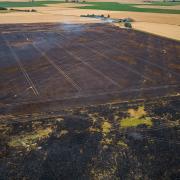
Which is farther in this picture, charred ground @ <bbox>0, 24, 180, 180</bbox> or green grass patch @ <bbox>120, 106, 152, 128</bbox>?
green grass patch @ <bbox>120, 106, 152, 128</bbox>

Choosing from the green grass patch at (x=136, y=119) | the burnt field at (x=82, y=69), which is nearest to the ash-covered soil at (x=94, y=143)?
the green grass patch at (x=136, y=119)

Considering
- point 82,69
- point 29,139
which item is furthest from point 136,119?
point 82,69

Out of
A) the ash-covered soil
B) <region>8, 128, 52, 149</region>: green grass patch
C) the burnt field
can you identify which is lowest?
the burnt field

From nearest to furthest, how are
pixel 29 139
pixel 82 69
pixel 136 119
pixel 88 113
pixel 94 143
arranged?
1. pixel 94 143
2. pixel 29 139
3. pixel 136 119
4. pixel 88 113
5. pixel 82 69

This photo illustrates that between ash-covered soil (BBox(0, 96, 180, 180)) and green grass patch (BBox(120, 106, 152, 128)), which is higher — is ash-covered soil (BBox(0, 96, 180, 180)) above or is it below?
above

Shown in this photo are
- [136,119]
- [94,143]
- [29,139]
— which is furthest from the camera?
[136,119]

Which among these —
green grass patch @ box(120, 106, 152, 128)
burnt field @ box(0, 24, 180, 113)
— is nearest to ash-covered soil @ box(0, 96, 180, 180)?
green grass patch @ box(120, 106, 152, 128)

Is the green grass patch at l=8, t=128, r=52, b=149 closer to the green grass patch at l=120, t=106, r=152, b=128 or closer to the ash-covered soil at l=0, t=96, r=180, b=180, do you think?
the ash-covered soil at l=0, t=96, r=180, b=180

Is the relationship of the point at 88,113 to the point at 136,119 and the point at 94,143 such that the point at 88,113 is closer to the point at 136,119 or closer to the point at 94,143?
the point at 136,119

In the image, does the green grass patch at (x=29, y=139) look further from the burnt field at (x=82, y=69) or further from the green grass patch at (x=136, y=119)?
the green grass patch at (x=136, y=119)
